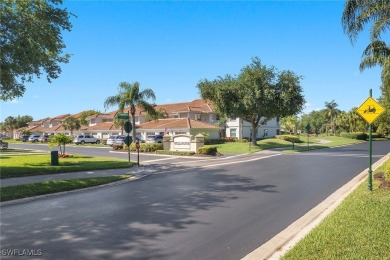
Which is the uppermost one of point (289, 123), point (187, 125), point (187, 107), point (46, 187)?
point (187, 107)

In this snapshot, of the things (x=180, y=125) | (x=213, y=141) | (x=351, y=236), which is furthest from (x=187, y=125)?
(x=351, y=236)

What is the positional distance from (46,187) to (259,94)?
26243 mm

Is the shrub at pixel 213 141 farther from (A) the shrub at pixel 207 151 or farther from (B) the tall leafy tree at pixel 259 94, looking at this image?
(A) the shrub at pixel 207 151

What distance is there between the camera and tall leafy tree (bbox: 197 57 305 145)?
113 ft

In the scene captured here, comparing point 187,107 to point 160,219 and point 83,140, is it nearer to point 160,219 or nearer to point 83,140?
point 83,140

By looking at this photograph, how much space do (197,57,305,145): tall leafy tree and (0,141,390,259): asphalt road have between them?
2194 cm

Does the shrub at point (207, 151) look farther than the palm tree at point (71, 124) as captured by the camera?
No

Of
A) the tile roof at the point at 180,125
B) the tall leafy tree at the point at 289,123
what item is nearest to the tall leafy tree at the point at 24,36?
the tile roof at the point at 180,125

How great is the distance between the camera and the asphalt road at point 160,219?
5.87 m

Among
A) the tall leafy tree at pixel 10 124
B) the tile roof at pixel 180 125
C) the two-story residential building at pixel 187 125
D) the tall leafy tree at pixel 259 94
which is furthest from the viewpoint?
the tall leafy tree at pixel 10 124

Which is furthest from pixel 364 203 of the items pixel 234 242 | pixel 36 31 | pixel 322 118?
pixel 322 118

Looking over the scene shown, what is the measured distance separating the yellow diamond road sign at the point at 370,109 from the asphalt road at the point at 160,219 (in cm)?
297

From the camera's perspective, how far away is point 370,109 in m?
10.8

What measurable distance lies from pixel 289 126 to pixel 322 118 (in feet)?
101
